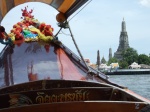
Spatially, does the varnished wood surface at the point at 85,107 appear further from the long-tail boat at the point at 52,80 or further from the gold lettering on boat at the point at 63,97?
the gold lettering on boat at the point at 63,97

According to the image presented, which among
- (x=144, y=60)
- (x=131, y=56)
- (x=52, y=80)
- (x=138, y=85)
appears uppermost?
(x=131, y=56)

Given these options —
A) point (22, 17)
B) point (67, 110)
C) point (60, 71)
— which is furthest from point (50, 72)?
point (22, 17)

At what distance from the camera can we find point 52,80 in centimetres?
282

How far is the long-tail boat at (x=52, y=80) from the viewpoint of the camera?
2576mm

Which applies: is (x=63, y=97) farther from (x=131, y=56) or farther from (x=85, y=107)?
(x=131, y=56)

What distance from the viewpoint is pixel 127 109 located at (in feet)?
8.48

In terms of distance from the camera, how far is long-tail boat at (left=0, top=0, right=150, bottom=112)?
258cm

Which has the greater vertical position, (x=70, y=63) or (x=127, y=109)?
(x=70, y=63)

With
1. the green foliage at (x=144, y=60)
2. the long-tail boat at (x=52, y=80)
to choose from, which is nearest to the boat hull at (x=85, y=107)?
the long-tail boat at (x=52, y=80)

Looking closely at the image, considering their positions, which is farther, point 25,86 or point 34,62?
point 34,62

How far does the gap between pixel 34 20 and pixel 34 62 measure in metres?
2.74

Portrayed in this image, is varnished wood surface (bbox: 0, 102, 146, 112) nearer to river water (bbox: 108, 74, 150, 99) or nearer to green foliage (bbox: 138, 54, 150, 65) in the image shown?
river water (bbox: 108, 74, 150, 99)

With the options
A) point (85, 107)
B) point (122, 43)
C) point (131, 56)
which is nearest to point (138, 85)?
point (85, 107)

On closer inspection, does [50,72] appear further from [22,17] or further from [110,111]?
[22,17]
